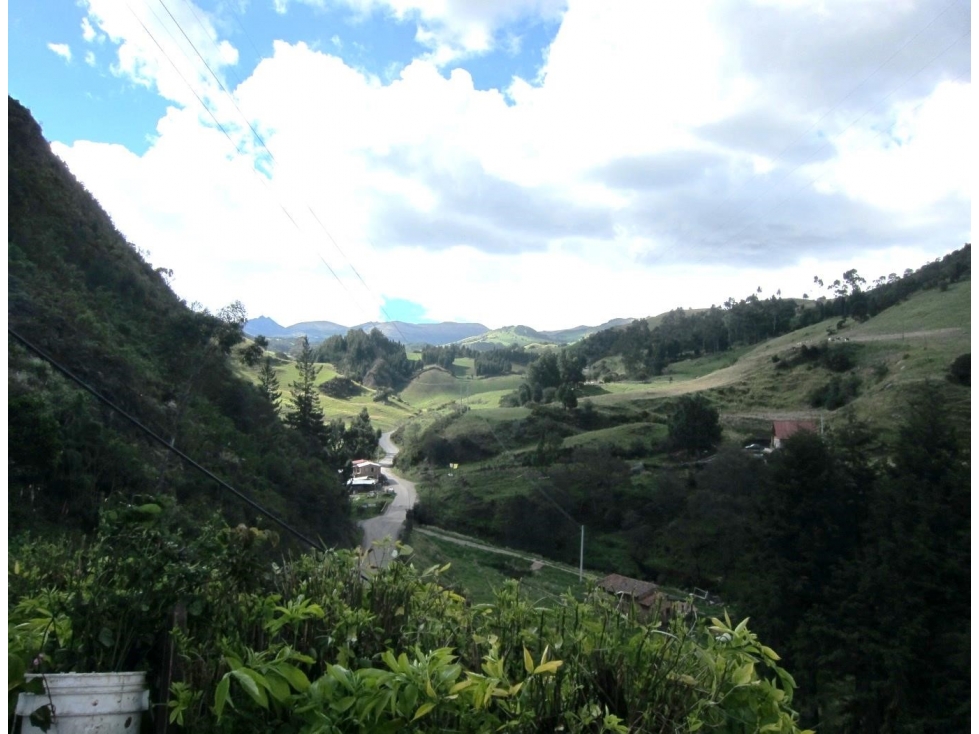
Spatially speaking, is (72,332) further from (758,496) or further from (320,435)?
(758,496)

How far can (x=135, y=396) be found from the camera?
7227 millimetres

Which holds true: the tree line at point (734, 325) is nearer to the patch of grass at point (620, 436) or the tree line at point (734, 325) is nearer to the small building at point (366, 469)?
the patch of grass at point (620, 436)

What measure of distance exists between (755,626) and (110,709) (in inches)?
455

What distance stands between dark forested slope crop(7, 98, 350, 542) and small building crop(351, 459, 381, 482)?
1477mm

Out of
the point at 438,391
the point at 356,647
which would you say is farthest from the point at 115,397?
the point at 438,391

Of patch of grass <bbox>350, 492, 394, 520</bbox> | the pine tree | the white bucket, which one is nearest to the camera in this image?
the white bucket

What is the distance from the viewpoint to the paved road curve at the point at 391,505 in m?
7.39

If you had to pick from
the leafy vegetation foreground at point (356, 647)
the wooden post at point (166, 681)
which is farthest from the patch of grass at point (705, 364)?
the wooden post at point (166, 681)

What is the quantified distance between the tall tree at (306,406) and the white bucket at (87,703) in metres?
6.75

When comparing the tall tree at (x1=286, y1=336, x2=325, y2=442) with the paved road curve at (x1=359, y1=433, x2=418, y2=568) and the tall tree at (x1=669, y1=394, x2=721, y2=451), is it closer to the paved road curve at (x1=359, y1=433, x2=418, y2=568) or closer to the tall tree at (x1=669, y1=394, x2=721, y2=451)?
the paved road curve at (x1=359, y1=433, x2=418, y2=568)

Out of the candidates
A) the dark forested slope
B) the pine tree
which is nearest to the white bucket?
the dark forested slope

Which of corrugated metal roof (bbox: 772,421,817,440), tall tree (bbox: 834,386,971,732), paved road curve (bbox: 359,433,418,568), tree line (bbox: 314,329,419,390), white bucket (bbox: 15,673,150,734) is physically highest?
tree line (bbox: 314,329,419,390)

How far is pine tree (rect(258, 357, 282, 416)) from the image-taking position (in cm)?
901

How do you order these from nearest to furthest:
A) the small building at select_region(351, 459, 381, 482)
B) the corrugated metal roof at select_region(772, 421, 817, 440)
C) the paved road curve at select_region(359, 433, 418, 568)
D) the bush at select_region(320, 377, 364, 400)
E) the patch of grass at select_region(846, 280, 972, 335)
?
the paved road curve at select_region(359, 433, 418, 568)
the small building at select_region(351, 459, 381, 482)
the bush at select_region(320, 377, 364, 400)
the corrugated metal roof at select_region(772, 421, 817, 440)
the patch of grass at select_region(846, 280, 972, 335)
